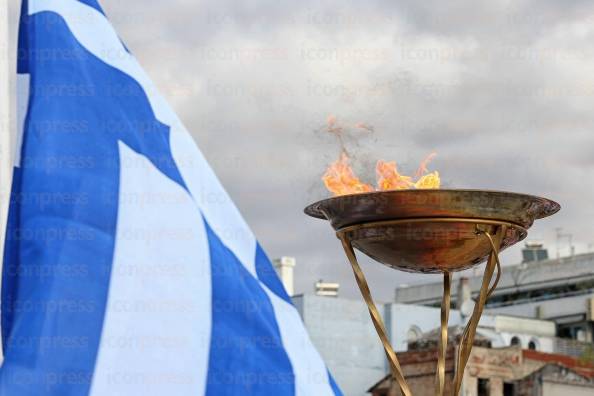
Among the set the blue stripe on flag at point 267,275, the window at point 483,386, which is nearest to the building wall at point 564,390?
the window at point 483,386

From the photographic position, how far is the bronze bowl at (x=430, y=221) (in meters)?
5.85

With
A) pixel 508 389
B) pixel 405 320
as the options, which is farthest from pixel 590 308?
pixel 508 389

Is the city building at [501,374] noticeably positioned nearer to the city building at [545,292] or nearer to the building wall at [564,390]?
the building wall at [564,390]

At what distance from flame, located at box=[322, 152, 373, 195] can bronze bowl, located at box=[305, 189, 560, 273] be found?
0.36 metres

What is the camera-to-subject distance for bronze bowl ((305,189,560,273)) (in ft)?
19.2

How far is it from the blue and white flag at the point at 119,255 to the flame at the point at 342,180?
2.27 m

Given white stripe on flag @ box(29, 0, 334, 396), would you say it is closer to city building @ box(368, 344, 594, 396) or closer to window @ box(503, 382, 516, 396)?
city building @ box(368, 344, 594, 396)

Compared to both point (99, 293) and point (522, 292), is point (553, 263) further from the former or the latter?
point (99, 293)

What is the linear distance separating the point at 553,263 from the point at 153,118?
63.1m

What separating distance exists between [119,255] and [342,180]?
2767mm

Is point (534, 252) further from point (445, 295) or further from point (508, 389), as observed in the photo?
point (445, 295)

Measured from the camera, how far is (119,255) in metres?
9.02

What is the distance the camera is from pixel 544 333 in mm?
59344

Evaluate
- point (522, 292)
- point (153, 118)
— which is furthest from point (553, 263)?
point (153, 118)
